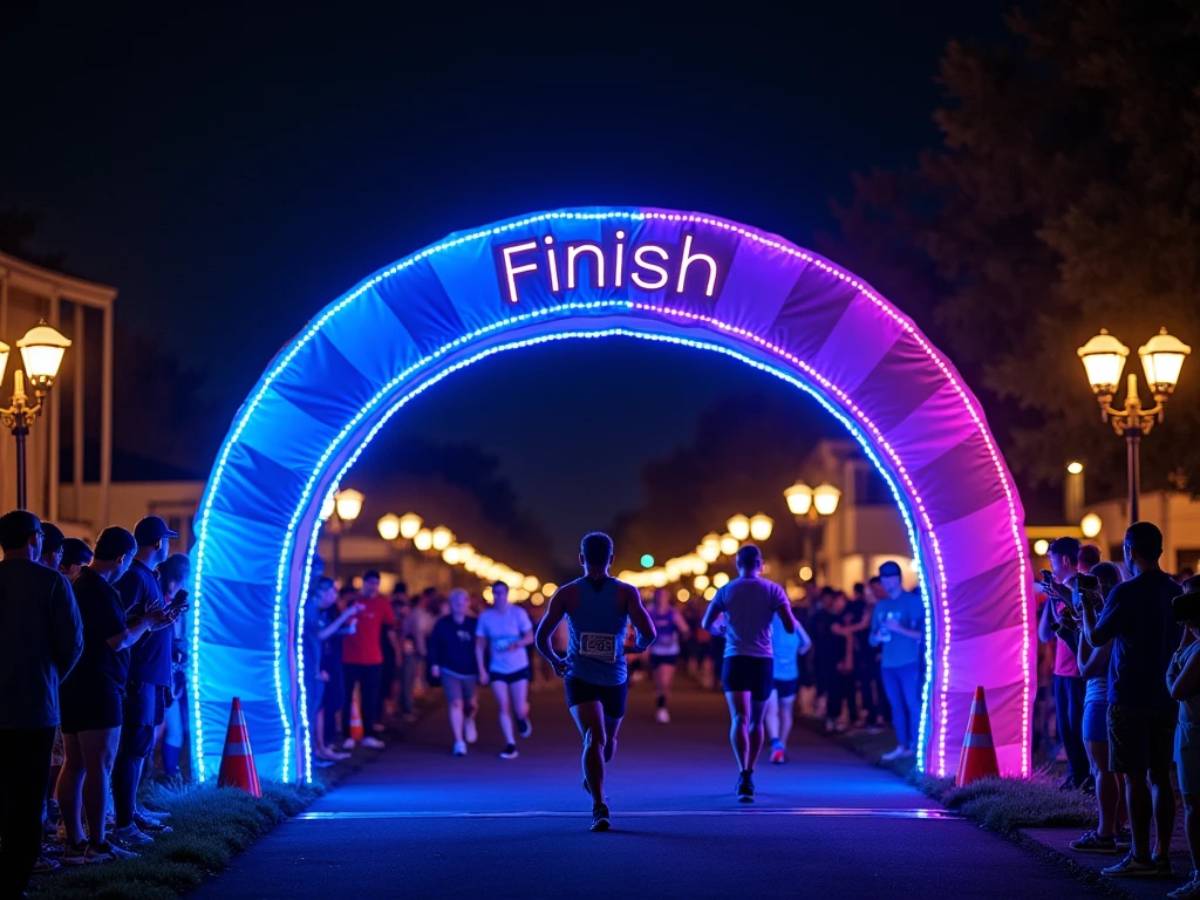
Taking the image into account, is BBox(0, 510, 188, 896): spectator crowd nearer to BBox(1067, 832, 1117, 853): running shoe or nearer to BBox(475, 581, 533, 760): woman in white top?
BBox(1067, 832, 1117, 853): running shoe

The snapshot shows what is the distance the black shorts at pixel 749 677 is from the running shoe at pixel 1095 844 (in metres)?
3.76

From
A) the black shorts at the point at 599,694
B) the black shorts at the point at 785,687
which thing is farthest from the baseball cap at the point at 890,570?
the black shorts at the point at 599,694

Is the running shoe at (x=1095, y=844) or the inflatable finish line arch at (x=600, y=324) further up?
the inflatable finish line arch at (x=600, y=324)

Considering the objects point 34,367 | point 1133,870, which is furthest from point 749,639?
point 34,367

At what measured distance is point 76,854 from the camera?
10.1m

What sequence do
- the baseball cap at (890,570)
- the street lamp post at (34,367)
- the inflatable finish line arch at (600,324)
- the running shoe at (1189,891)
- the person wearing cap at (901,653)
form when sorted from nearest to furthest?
1. the running shoe at (1189,891)
2. the inflatable finish line arch at (600,324)
3. the street lamp post at (34,367)
4. the person wearing cap at (901,653)
5. the baseball cap at (890,570)

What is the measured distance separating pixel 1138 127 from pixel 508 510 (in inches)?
5363

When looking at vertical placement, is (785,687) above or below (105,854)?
above

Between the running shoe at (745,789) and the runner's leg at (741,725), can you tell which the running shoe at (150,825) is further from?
the runner's leg at (741,725)

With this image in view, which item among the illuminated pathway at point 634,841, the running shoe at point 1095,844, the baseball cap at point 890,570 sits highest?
the baseball cap at point 890,570

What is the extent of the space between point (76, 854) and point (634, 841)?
10.8 ft

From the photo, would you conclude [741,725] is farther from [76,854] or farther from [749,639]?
[76,854]

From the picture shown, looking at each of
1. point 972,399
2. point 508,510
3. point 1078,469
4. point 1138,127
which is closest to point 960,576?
point 972,399

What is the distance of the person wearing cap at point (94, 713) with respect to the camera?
10125mm
